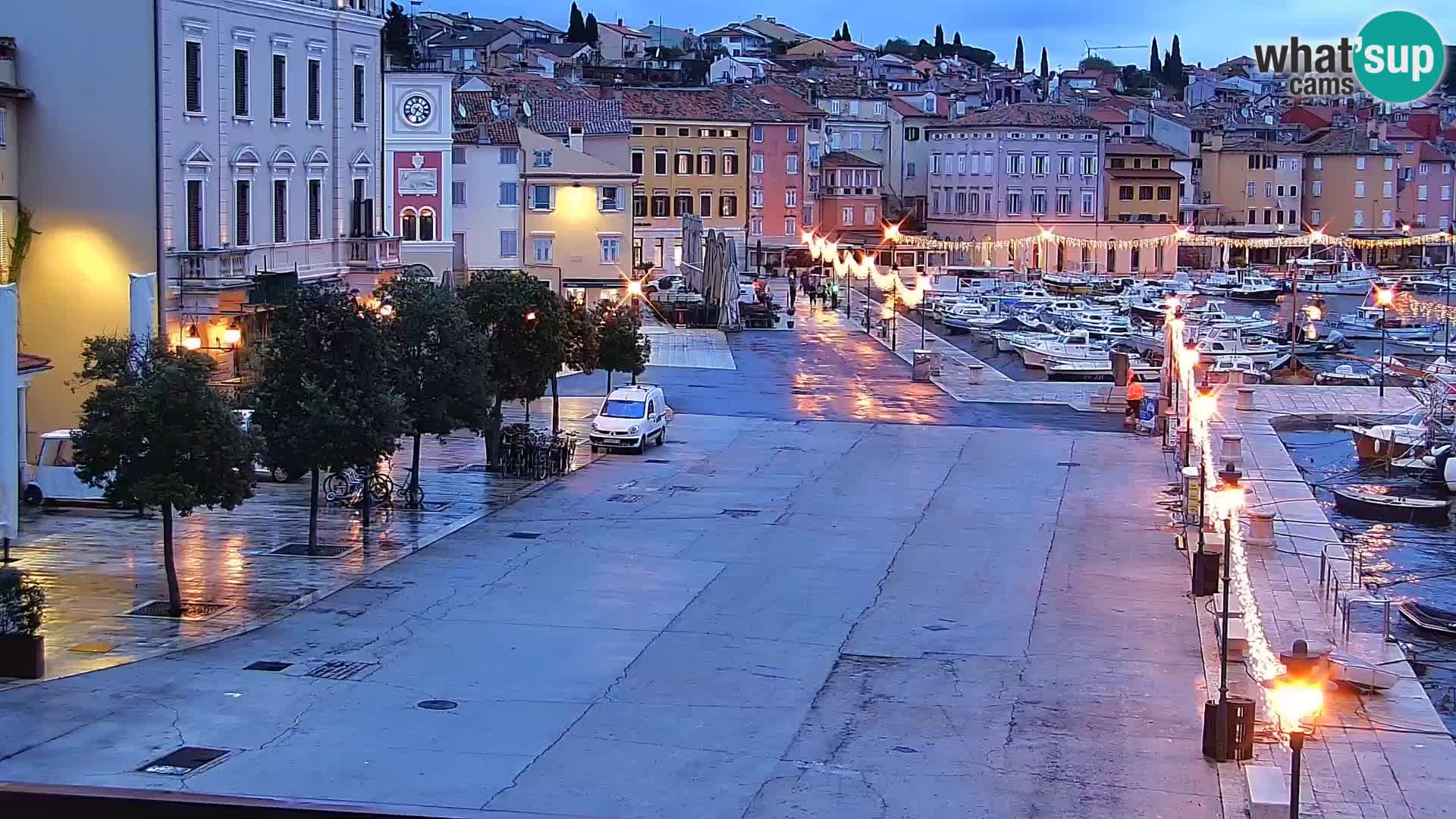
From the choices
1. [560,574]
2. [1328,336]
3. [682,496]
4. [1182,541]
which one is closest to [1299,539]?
[1182,541]

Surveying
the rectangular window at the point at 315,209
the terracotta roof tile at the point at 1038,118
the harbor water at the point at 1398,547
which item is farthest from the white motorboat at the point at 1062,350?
the terracotta roof tile at the point at 1038,118

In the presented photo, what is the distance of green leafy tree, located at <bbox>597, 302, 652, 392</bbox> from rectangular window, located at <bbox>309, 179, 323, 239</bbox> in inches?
280

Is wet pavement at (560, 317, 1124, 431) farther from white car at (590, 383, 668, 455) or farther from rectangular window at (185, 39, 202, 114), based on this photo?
rectangular window at (185, 39, 202, 114)

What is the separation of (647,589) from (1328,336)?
60.5 meters

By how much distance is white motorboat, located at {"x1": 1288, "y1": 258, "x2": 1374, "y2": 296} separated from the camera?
114562mm

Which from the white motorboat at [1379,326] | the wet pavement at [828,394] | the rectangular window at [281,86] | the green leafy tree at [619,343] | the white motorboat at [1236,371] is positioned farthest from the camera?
the white motorboat at [1379,326]

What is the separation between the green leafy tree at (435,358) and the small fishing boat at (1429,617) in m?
15.7

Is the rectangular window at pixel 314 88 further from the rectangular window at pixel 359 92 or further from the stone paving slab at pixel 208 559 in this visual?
the stone paving slab at pixel 208 559

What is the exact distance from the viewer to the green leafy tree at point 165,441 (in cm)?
2394

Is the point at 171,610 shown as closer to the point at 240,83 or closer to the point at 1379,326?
the point at 240,83

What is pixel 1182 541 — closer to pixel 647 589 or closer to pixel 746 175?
pixel 647 589

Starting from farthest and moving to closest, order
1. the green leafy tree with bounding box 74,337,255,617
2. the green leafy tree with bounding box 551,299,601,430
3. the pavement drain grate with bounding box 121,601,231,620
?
the green leafy tree with bounding box 551,299,601,430, the pavement drain grate with bounding box 121,601,231,620, the green leafy tree with bounding box 74,337,255,617

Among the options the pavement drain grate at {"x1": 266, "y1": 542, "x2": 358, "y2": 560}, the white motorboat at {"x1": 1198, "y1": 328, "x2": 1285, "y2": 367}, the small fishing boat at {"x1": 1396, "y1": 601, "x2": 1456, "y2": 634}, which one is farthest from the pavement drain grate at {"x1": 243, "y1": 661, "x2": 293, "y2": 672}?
the white motorboat at {"x1": 1198, "y1": 328, "x2": 1285, "y2": 367}

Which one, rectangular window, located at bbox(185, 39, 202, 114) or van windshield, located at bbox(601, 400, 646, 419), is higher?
rectangular window, located at bbox(185, 39, 202, 114)
